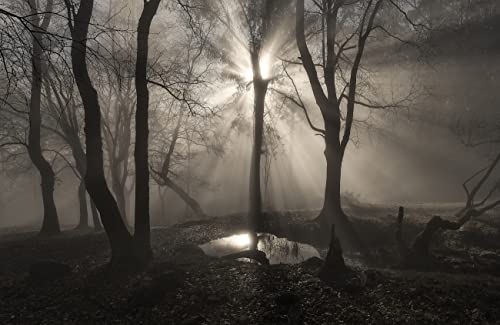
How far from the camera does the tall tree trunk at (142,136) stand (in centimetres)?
890

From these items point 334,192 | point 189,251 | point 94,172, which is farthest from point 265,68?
point 94,172

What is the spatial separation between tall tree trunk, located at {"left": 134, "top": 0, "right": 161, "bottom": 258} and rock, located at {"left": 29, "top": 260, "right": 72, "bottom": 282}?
184 centimetres

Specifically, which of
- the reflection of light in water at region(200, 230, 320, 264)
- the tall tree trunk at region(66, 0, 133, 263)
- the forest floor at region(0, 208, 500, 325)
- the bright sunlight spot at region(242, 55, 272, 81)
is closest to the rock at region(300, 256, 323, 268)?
the forest floor at region(0, 208, 500, 325)

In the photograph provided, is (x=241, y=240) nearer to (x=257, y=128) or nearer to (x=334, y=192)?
(x=334, y=192)

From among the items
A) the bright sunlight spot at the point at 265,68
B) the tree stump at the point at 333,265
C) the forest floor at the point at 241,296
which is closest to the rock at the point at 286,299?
the forest floor at the point at 241,296

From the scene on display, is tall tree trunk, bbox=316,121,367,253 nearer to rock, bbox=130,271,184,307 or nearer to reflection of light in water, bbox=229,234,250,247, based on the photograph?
reflection of light in water, bbox=229,234,250,247

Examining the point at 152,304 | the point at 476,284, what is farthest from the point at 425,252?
the point at 152,304

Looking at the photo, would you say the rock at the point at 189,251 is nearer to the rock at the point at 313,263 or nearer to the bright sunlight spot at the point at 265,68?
the rock at the point at 313,263

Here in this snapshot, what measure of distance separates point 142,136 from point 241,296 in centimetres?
447

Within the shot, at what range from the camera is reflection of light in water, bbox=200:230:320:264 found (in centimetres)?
1107

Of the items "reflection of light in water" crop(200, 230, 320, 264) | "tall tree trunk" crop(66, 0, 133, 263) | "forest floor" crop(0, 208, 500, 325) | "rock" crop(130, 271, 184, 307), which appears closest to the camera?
"forest floor" crop(0, 208, 500, 325)

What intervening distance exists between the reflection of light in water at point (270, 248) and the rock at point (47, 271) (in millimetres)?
4026

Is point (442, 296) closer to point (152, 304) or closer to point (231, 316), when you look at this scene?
point (231, 316)

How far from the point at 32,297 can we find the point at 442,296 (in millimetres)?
7898
